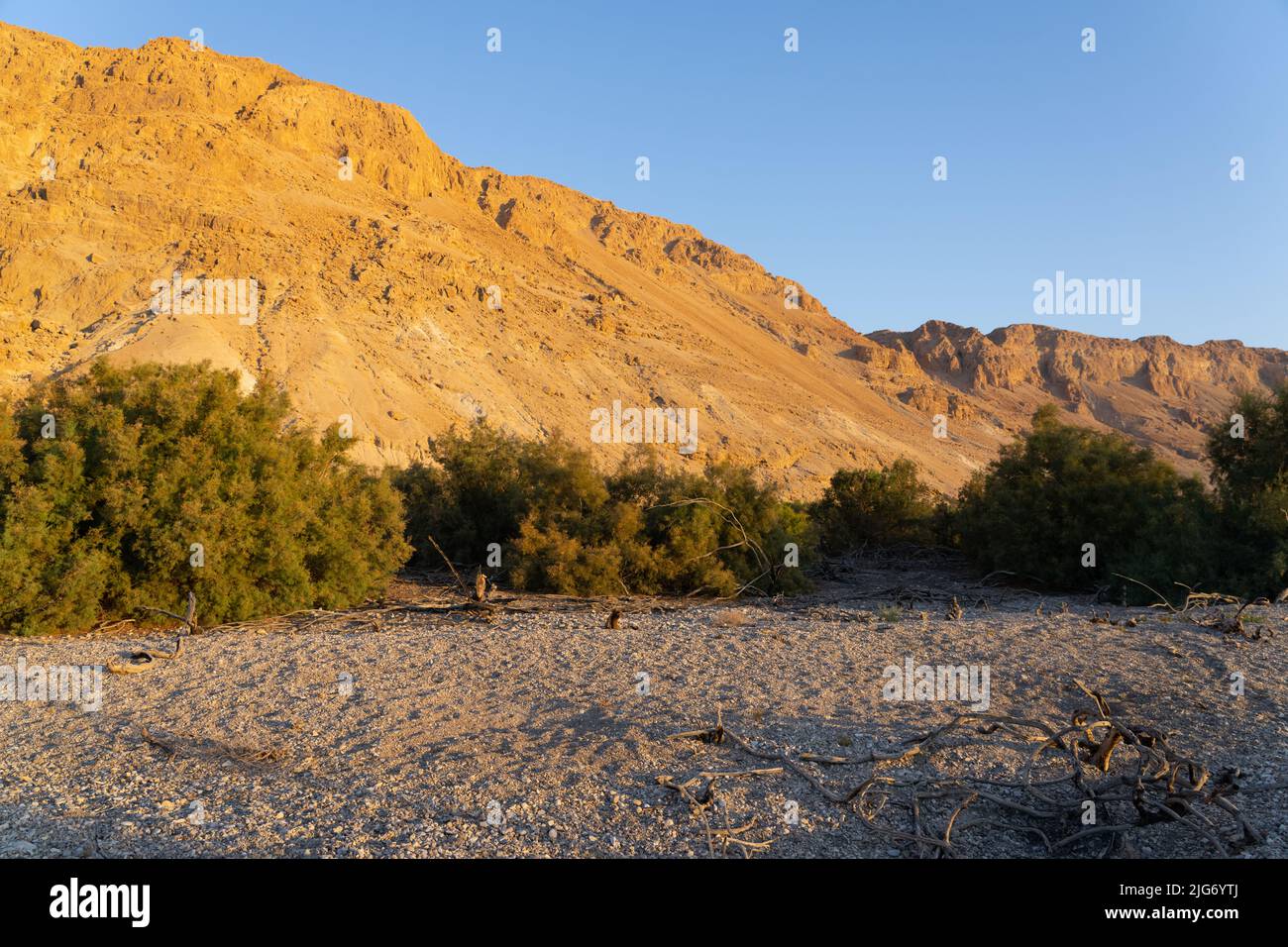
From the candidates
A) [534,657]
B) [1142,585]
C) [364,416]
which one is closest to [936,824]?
[534,657]

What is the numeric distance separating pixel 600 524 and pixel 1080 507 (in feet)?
29.8

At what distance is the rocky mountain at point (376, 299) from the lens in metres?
44.0

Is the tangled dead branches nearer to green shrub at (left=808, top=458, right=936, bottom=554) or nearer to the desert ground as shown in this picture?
the desert ground

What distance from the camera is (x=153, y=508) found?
33.8ft

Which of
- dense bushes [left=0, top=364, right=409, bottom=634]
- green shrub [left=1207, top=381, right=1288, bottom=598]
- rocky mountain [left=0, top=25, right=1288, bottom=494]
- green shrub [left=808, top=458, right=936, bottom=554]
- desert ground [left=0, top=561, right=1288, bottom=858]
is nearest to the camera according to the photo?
desert ground [left=0, top=561, right=1288, bottom=858]

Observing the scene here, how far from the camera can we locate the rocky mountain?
44.0 m

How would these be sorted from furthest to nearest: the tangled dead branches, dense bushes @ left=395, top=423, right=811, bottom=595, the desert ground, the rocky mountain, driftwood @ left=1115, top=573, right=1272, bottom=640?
the rocky mountain
dense bushes @ left=395, top=423, right=811, bottom=595
driftwood @ left=1115, top=573, right=1272, bottom=640
the desert ground
the tangled dead branches

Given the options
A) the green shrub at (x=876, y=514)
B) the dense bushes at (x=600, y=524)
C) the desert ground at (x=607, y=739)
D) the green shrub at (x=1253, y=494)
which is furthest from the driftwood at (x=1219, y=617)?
the green shrub at (x=876, y=514)

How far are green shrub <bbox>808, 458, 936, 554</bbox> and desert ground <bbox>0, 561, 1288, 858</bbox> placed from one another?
37.8 ft

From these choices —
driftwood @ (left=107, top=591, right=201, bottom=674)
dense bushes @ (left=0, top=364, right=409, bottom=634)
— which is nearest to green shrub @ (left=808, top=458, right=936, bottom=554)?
dense bushes @ (left=0, top=364, right=409, bottom=634)

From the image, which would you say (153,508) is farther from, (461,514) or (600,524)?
(461,514)

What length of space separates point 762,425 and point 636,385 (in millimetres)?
8964

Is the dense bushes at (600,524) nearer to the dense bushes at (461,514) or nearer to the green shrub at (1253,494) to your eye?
the dense bushes at (461,514)

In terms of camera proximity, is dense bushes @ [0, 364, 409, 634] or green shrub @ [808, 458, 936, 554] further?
green shrub @ [808, 458, 936, 554]
